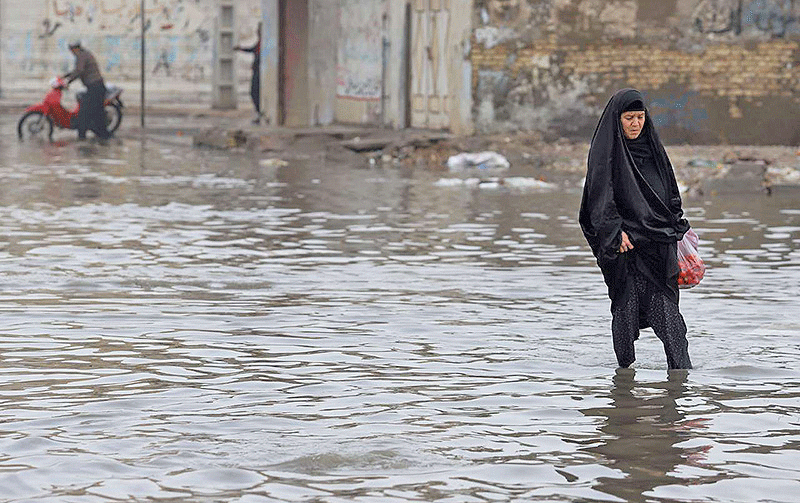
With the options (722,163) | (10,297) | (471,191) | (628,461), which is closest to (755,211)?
(471,191)

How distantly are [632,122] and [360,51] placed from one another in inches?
853

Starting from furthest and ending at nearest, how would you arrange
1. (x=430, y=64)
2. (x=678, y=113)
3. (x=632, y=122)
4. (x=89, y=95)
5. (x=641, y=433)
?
(x=89, y=95), (x=430, y=64), (x=678, y=113), (x=632, y=122), (x=641, y=433)

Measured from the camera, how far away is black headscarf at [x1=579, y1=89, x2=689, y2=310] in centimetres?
764

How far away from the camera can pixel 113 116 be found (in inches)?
1147

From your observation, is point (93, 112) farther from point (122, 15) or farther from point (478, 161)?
point (122, 15)

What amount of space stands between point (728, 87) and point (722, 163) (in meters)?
3.34

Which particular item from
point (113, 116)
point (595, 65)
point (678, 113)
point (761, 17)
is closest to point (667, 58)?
point (678, 113)

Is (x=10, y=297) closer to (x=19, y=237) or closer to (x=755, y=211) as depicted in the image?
(x=19, y=237)

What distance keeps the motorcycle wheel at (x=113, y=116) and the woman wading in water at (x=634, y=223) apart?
2179 cm

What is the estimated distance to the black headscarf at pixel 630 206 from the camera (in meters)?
7.64

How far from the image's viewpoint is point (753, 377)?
7.64 metres

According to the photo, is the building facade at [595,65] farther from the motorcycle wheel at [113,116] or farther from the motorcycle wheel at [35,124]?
the motorcycle wheel at [35,124]

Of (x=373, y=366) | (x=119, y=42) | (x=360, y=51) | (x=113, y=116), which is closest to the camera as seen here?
(x=373, y=366)

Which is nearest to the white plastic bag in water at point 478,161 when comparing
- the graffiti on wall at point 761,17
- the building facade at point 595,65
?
the building facade at point 595,65
